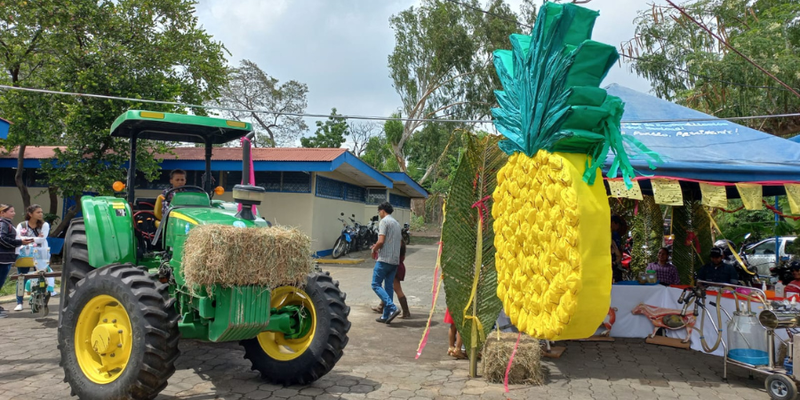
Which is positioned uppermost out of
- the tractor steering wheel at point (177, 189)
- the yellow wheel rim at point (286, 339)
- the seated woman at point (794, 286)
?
the tractor steering wheel at point (177, 189)

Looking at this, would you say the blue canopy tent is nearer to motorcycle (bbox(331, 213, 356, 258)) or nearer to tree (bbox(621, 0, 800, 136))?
tree (bbox(621, 0, 800, 136))

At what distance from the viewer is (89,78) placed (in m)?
12.2

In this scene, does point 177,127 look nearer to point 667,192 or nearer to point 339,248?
point 667,192

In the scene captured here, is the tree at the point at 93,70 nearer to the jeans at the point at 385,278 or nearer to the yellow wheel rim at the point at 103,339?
the jeans at the point at 385,278

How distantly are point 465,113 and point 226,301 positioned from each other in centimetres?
2774

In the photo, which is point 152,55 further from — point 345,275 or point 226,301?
point 226,301

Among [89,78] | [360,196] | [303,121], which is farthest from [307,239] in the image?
[303,121]

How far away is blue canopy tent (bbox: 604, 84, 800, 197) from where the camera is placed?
19.0 ft

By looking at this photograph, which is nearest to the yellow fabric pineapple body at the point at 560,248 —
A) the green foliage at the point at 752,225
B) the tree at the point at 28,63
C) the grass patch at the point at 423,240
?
the green foliage at the point at 752,225

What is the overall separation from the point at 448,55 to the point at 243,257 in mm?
27186

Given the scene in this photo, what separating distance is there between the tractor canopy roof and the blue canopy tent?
3942 mm

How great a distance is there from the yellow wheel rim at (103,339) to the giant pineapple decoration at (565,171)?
328 centimetres

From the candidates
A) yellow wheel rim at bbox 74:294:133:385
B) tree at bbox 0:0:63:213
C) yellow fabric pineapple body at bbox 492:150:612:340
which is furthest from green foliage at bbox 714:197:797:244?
tree at bbox 0:0:63:213

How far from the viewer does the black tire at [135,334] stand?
147 inches
